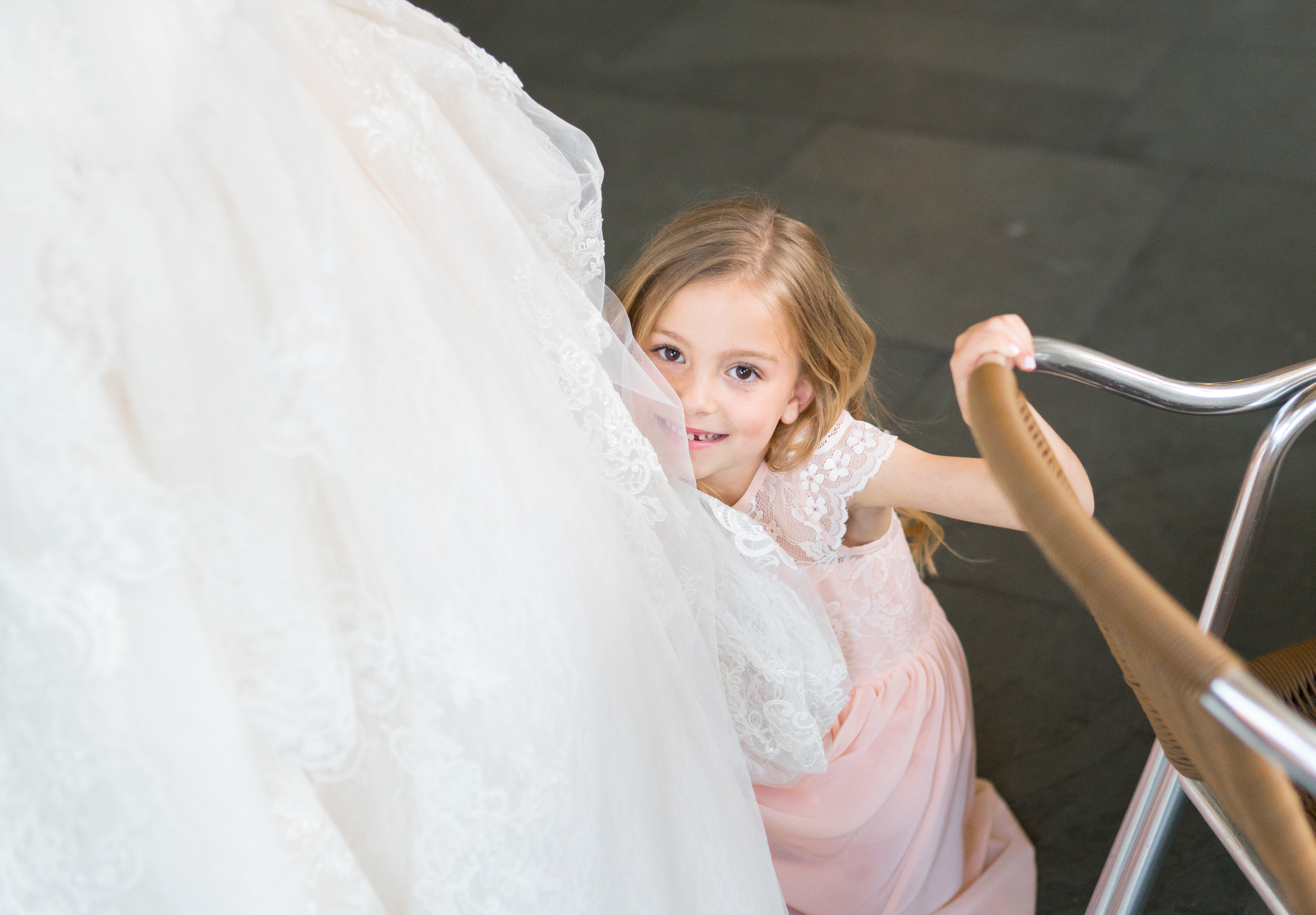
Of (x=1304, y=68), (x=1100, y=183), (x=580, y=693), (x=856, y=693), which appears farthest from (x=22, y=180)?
(x=1304, y=68)

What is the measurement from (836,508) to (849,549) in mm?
78

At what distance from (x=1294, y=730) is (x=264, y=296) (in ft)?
1.55

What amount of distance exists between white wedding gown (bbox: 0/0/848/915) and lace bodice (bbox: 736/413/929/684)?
42cm

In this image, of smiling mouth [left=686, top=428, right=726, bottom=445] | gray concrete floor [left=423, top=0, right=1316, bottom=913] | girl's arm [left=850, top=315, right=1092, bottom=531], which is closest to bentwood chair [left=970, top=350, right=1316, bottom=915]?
girl's arm [left=850, top=315, right=1092, bottom=531]

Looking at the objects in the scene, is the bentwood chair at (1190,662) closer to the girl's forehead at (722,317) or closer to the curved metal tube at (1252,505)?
the curved metal tube at (1252,505)

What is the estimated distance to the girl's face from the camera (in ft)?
3.41

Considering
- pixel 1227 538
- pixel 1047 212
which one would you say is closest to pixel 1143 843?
pixel 1227 538

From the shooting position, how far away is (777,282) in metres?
1.07

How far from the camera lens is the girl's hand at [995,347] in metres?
0.76

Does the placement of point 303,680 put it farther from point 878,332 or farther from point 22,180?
point 878,332

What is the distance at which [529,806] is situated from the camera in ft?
1.94

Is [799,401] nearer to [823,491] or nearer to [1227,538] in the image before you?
[823,491]

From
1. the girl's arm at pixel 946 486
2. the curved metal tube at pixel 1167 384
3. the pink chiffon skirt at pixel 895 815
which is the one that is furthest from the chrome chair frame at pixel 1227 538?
the pink chiffon skirt at pixel 895 815

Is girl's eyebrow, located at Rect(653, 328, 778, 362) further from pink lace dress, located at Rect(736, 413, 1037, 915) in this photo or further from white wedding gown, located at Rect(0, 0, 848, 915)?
white wedding gown, located at Rect(0, 0, 848, 915)
